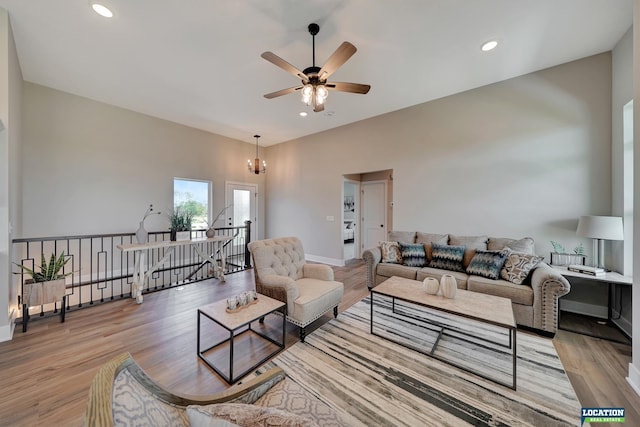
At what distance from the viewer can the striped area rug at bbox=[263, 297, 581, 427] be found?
5.09 ft

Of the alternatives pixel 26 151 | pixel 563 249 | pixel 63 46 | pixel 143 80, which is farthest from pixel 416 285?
pixel 26 151

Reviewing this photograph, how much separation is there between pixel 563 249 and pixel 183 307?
5252 mm

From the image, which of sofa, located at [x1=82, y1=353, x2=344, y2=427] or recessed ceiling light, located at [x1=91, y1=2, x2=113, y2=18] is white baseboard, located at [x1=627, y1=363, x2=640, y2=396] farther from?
recessed ceiling light, located at [x1=91, y1=2, x2=113, y2=18]

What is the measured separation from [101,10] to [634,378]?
18.5 feet

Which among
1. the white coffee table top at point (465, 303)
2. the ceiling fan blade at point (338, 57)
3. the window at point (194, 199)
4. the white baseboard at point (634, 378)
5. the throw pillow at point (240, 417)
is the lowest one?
the white baseboard at point (634, 378)

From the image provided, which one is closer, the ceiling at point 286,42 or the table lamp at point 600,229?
the ceiling at point 286,42

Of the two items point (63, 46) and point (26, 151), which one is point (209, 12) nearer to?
point (63, 46)

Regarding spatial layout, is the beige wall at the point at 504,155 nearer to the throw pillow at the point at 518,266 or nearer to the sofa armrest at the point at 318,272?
the throw pillow at the point at 518,266

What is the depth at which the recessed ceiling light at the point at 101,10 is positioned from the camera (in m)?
2.17

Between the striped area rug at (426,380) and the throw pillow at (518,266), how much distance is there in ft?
2.03

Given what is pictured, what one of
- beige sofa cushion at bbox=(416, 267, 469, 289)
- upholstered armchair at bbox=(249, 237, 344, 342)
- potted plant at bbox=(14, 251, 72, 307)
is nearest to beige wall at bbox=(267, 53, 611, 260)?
beige sofa cushion at bbox=(416, 267, 469, 289)

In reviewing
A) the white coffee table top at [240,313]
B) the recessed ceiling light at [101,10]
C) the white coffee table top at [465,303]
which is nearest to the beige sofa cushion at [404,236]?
the white coffee table top at [465,303]

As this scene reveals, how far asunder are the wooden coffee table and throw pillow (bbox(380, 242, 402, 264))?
923 mm

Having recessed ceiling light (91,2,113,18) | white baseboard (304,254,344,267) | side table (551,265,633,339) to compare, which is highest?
recessed ceiling light (91,2,113,18)
